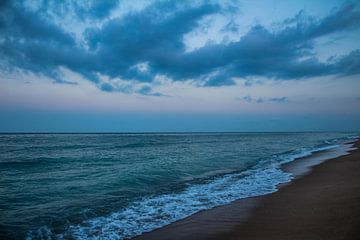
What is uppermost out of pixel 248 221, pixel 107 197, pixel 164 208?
pixel 248 221

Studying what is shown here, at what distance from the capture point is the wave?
7.41m

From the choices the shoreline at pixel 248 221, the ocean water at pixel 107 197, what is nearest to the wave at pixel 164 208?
the ocean water at pixel 107 197

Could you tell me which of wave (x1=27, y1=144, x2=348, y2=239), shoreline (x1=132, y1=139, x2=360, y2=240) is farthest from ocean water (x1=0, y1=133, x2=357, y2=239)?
shoreline (x1=132, y1=139, x2=360, y2=240)

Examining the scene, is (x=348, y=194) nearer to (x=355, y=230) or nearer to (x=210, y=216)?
(x=355, y=230)

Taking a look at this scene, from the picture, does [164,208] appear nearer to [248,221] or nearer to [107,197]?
[248,221]

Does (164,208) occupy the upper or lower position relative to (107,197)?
upper

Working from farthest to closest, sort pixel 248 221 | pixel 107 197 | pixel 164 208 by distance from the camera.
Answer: pixel 107 197
pixel 164 208
pixel 248 221

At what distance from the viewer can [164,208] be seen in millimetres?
9617

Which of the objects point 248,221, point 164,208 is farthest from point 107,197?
point 248,221

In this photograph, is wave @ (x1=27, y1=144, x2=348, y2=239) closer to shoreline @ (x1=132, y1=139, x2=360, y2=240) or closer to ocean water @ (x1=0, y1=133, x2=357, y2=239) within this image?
ocean water @ (x1=0, y1=133, x2=357, y2=239)

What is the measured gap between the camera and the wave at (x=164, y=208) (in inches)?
292

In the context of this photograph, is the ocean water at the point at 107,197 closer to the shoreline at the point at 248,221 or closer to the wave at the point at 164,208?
the wave at the point at 164,208

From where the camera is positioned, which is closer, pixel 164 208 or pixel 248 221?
pixel 248 221

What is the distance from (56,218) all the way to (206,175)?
10.6m
